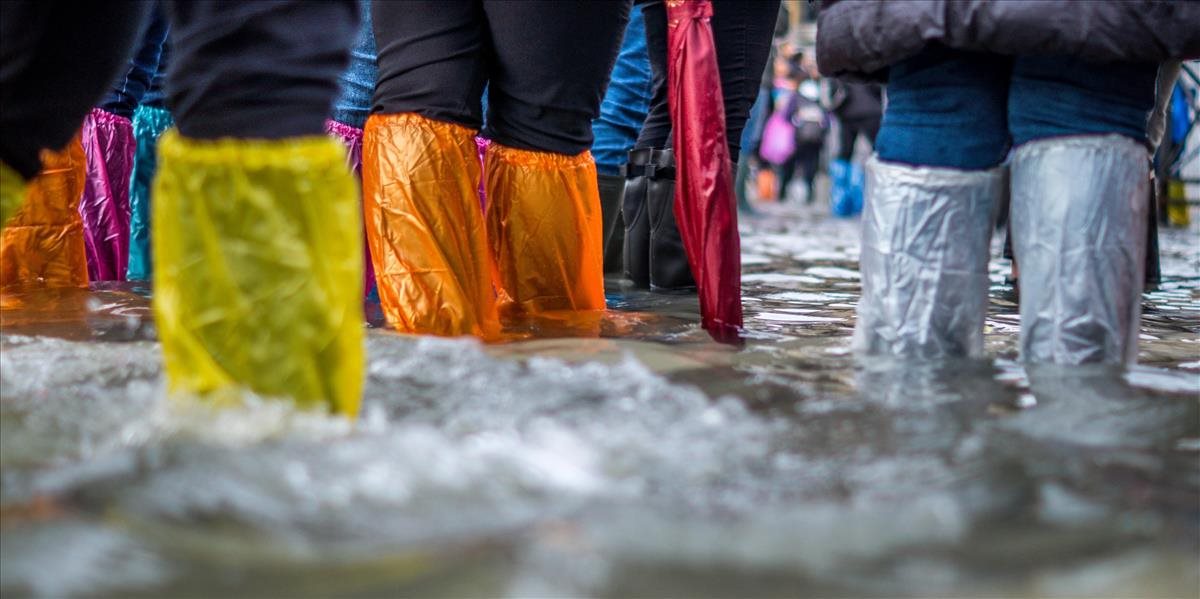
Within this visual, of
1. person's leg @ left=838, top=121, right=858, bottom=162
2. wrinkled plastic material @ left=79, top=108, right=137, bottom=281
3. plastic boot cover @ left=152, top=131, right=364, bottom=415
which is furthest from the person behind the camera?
person's leg @ left=838, top=121, right=858, bottom=162

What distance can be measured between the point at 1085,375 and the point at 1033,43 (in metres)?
0.44

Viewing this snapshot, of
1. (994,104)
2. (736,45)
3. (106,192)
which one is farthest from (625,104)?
(994,104)

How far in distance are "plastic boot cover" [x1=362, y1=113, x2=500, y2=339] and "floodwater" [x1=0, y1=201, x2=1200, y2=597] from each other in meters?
0.34

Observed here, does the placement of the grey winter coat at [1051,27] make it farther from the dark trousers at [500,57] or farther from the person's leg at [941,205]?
the dark trousers at [500,57]

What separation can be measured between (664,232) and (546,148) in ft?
2.87

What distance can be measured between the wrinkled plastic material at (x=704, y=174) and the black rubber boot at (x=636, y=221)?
87 cm

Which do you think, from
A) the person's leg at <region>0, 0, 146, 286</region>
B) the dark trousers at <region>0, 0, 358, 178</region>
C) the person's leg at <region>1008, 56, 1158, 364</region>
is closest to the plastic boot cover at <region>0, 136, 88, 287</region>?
the person's leg at <region>0, 0, 146, 286</region>

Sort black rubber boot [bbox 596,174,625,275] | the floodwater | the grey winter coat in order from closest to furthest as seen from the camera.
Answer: the floodwater < the grey winter coat < black rubber boot [bbox 596,174,625,275]

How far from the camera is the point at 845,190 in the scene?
1054 centimetres

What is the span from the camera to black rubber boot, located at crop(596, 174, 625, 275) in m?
3.19

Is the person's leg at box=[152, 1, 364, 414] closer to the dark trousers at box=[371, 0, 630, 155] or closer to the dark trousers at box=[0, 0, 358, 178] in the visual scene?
the dark trousers at box=[0, 0, 358, 178]

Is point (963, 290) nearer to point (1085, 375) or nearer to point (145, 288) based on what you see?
point (1085, 375)

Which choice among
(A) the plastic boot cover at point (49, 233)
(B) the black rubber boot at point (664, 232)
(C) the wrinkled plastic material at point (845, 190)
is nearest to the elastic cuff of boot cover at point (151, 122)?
(A) the plastic boot cover at point (49, 233)

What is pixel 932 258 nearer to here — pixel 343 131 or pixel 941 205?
pixel 941 205
